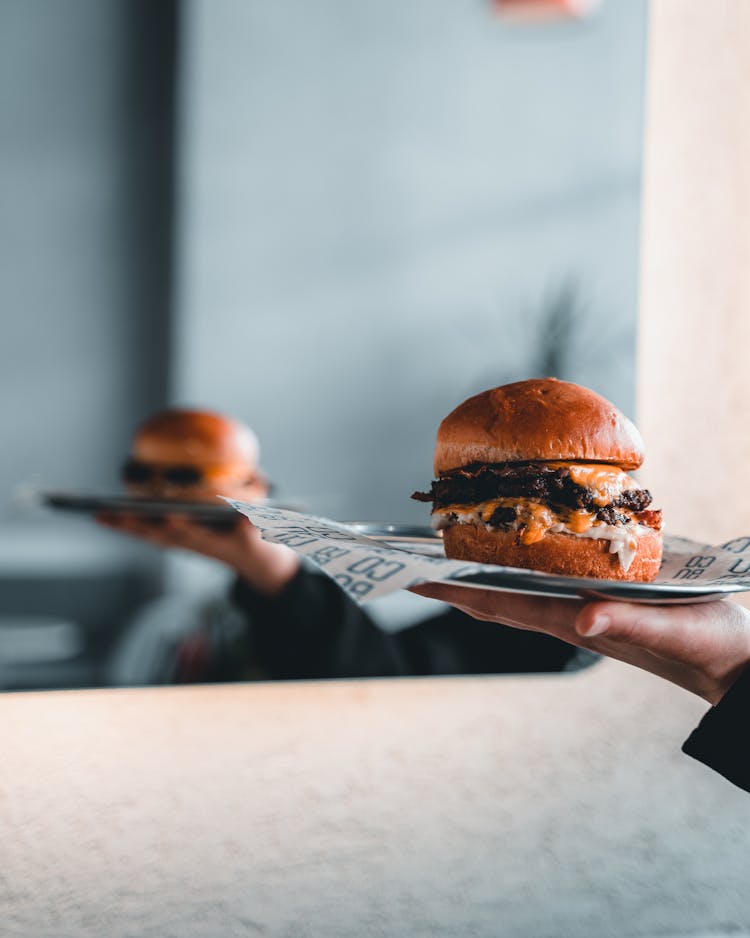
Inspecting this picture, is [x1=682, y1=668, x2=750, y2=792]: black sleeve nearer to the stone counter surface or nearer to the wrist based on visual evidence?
the stone counter surface

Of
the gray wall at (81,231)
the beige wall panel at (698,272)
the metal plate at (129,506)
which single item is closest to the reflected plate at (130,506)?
the metal plate at (129,506)

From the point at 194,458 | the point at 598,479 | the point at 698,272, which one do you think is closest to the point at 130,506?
the point at 194,458

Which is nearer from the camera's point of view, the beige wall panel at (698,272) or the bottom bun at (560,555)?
the bottom bun at (560,555)

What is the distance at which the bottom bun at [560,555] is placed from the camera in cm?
97

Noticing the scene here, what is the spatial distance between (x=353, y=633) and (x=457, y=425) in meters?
0.68

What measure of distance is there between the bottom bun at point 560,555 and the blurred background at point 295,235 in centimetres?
72

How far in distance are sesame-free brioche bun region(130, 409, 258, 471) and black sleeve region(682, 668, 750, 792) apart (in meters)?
0.89

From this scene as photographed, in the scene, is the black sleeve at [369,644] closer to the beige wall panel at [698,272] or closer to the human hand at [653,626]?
the beige wall panel at [698,272]

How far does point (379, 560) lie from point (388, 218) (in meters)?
1.12

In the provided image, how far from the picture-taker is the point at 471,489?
1.02 meters

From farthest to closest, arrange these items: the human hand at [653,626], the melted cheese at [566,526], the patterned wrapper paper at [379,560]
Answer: the melted cheese at [566,526]
the human hand at [653,626]
the patterned wrapper paper at [379,560]

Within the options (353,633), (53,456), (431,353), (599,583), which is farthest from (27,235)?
(599,583)

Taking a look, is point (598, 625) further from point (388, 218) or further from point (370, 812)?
point (388, 218)

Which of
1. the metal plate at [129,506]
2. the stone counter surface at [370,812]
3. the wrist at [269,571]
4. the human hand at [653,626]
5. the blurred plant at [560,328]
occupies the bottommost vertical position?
the stone counter surface at [370,812]
